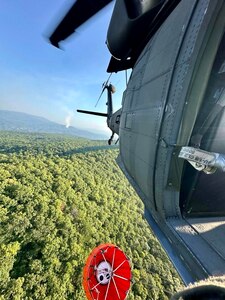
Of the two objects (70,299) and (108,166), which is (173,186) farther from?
(108,166)

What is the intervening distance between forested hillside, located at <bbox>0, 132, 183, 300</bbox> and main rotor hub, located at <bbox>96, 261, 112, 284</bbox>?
90.9ft

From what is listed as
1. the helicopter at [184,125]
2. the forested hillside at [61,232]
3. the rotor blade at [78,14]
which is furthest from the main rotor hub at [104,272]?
the forested hillside at [61,232]

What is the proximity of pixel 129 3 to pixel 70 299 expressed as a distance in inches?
1618

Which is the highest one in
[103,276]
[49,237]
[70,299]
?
[103,276]

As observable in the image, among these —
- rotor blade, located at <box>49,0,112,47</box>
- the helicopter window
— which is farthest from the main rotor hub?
rotor blade, located at <box>49,0,112,47</box>

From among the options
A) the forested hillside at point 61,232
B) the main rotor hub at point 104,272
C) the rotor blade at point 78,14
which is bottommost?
the forested hillside at point 61,232

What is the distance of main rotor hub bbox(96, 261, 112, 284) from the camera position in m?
9.07

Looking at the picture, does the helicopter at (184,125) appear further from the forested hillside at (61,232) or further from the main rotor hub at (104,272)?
the forested hillside at (61,232)

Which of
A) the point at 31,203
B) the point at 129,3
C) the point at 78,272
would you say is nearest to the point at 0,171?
the point at 31,203

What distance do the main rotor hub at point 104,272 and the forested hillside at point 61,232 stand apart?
27708 millimetres

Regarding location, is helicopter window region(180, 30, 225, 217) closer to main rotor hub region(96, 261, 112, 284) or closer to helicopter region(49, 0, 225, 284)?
helicopter region(49, 0, 225, 284)

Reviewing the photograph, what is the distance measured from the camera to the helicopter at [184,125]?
2422mm

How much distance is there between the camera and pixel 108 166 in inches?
3733

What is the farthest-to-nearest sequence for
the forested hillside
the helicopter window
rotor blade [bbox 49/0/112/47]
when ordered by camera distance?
the forested hillside → rotor blade [bbox 49/0/112/47] → the helicopter window
